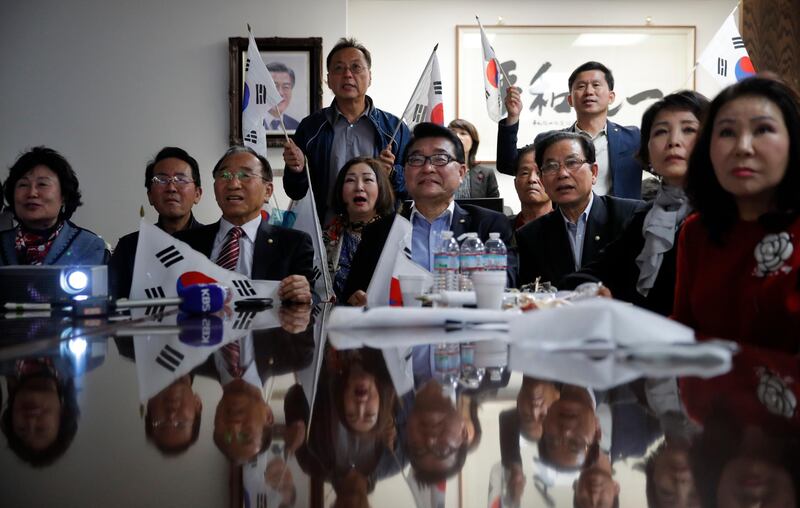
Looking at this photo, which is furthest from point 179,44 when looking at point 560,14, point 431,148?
point 431,148

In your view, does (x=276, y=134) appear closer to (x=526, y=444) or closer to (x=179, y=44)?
(x=179, y=44)

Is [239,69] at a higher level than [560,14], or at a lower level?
lower

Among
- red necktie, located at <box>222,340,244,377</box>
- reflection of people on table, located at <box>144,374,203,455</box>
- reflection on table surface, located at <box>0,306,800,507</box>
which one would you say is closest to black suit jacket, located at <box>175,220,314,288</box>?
red necktie, located at <box>222,340,244,377</box>

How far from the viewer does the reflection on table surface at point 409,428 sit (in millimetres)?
443

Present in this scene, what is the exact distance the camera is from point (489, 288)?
144 cm

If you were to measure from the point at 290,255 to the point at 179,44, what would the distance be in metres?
3.02

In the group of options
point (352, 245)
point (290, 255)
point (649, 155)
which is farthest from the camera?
point (352, 245)

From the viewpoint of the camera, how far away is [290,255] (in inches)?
109

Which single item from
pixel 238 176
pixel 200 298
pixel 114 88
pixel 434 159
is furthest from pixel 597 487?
pixel 114 88

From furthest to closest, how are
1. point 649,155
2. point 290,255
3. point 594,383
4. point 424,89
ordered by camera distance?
point 424,89 → point 290,255 → point 649,155 → point 594,383

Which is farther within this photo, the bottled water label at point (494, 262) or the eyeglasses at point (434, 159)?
the eyeglasses at point (434, 159)

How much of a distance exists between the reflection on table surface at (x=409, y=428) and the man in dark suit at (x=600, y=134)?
2843 millimetres

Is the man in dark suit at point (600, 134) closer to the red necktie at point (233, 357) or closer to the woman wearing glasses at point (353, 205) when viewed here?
the woman wearing glasses at point (353, 205)

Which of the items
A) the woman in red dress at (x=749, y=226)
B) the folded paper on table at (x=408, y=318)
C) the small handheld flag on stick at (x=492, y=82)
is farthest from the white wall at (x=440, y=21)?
the folded paper on table at (x=408, y=318)
